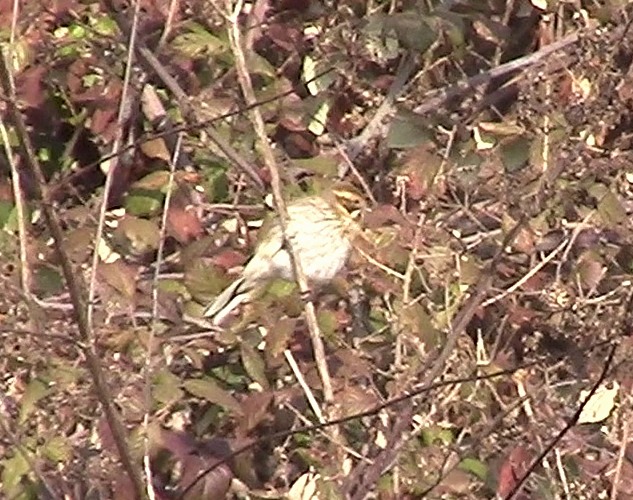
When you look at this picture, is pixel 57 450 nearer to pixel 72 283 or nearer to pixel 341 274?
pixel 72 283

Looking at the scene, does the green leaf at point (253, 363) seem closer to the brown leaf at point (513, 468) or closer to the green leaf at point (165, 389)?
the green leaf at point (165, 389)

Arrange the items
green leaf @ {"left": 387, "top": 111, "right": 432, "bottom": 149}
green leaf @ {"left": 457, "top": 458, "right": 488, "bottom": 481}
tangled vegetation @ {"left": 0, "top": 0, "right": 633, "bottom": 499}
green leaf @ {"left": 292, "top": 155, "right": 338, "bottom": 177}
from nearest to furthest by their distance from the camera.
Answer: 1. tangled vegetation @ {"left": 0, "top": 0, "right": 633, "bottom": 499}
2. green leaf @ {"left": 457, "top": 458, "right": 488, "bottom": 481}
3. green leaf @ {"left": 292, "top": 155, "right": 338, "bottom": 177}
4. green leaf @ {"left": 387, "top": 111, "right": 432, "bottom": 149}

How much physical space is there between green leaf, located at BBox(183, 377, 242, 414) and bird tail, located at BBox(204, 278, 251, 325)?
→ 424 millimetres

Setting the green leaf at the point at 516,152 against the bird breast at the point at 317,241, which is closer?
the green leaf at the point at 516,152

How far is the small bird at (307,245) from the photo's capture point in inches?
160

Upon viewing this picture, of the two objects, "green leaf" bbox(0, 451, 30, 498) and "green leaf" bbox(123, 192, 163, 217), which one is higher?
"green leaf" bbox(0, 451, 30, 498)

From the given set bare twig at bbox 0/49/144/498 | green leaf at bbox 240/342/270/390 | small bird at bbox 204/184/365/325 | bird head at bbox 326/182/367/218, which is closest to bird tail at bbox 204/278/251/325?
small bird at bbox 204/184/365/325

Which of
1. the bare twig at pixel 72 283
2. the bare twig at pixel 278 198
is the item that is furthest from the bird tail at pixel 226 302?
the bare twig at pixel 72 283

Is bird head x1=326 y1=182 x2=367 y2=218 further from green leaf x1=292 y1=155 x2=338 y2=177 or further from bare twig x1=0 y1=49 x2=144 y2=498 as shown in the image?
bare twig x1=0 y1=49 x2=144 y2=498

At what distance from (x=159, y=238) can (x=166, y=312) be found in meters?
0.17

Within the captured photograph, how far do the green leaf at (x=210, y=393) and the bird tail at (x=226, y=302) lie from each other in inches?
16.7

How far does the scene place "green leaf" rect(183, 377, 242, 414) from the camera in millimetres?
3486

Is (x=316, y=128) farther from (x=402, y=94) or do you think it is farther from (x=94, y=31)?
(x=94, y=31)

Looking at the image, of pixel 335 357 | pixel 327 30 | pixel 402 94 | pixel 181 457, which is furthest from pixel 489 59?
pixel 181 457
